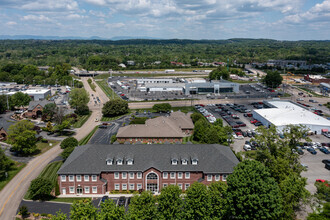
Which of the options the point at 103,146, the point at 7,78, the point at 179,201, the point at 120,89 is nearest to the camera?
the point at 179,201

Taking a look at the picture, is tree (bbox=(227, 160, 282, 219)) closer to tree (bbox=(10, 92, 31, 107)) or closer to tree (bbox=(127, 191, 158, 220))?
tree (bbox=(127, 191, 158, 220))

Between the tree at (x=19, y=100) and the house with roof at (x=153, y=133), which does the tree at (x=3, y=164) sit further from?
the tree at (x=19, y=100)

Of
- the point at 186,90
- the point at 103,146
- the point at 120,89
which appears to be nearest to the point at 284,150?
the point at 103,146

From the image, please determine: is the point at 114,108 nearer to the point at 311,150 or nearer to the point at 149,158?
the point at 149,158

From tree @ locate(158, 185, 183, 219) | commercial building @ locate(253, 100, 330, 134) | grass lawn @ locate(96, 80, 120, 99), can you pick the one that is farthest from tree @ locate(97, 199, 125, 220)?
grass lawn @ locate(96, 80, 120, 99)

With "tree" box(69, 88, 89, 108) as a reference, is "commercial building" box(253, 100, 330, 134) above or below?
below

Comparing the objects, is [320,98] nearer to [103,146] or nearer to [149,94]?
[149,94]

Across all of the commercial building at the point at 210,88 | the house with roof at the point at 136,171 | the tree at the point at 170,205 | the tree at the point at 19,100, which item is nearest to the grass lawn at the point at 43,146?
the house with roof at the point at 136,171
